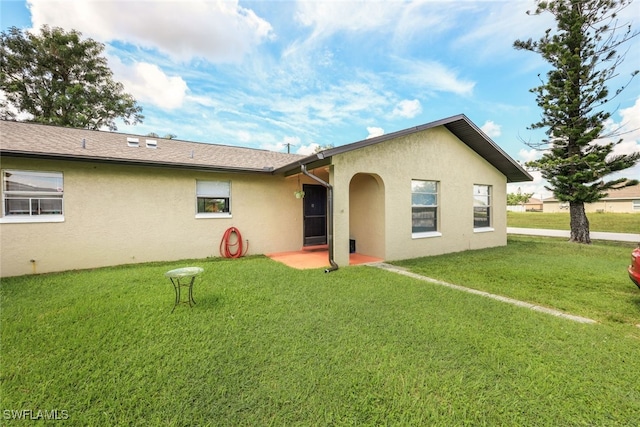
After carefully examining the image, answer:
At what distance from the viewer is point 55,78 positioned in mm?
17266

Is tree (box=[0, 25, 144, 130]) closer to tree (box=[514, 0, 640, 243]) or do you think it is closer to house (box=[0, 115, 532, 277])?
house (box=[0, 115, 532, 277])

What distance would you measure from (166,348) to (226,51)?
1138 centimetres

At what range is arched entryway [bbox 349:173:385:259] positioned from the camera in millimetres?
8398

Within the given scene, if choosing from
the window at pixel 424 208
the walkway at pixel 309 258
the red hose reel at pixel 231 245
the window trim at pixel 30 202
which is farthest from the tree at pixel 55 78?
the window at pixel 424 208

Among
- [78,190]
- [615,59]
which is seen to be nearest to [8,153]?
[78,190]

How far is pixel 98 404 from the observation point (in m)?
2.29

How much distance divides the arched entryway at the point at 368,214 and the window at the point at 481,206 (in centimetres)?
502

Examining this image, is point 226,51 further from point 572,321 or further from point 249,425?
point 572,321

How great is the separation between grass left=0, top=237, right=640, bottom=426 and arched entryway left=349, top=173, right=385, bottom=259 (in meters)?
3.47

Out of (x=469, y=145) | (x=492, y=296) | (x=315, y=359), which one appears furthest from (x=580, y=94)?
(x=315, y=359)

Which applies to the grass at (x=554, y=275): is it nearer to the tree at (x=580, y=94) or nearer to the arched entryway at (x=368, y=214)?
the arched entryway at (x=368, y=214)

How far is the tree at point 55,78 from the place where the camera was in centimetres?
1599

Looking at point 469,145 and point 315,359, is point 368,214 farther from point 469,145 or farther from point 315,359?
point 315,359

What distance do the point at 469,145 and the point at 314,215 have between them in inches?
274
